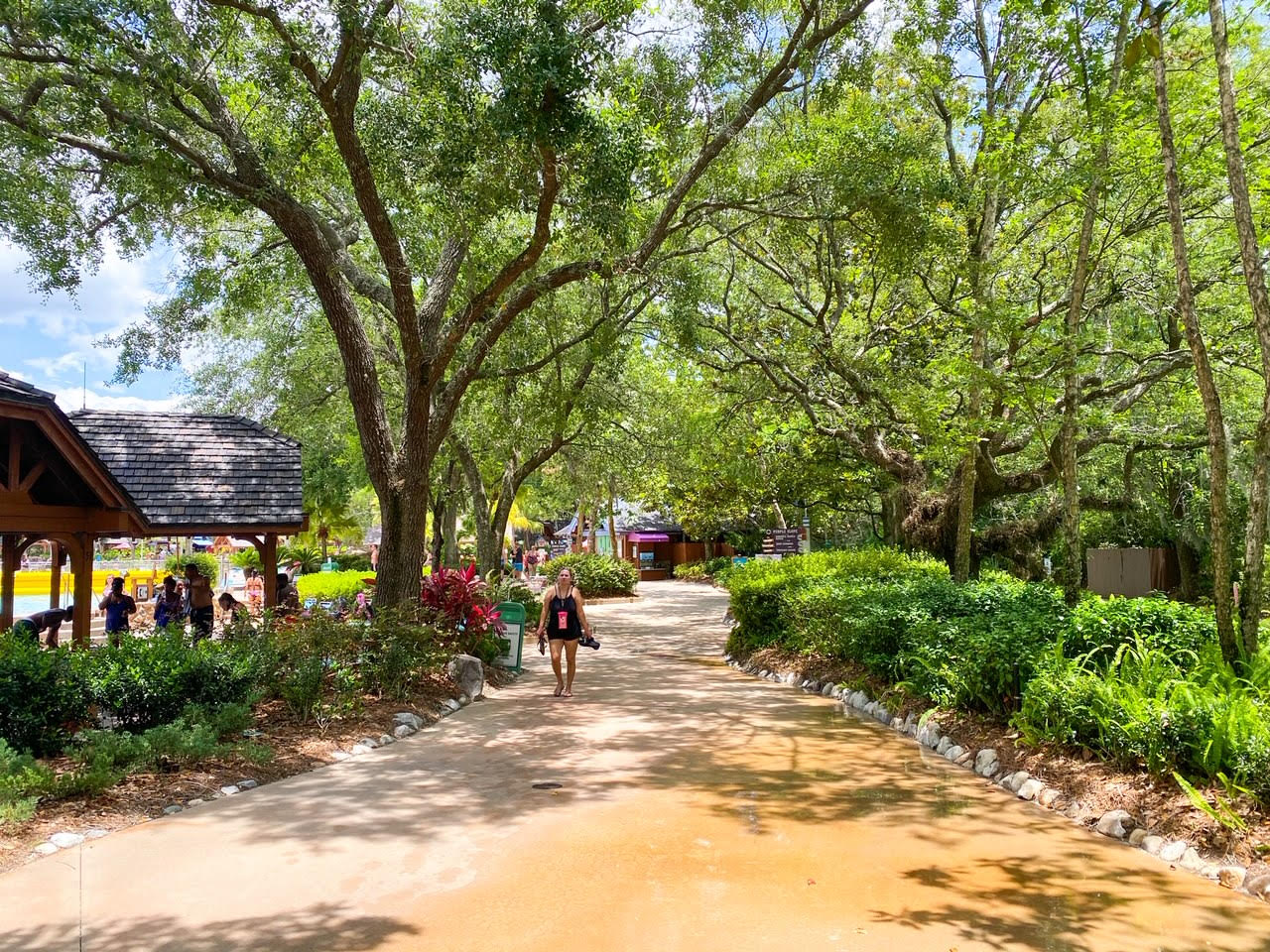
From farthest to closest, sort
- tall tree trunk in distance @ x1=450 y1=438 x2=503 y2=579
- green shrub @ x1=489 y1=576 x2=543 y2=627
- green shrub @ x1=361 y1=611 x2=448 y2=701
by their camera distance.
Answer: tall tree trunk in distance @ x1=450 y1=438 x2=503 y2=579 < green shrub @ x1=489 y1=576 x2=543 y2=627 < green shrub @ x1=361 y1=611 x2=448 y2=701

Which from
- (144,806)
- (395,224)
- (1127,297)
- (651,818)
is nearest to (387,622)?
(144,806)

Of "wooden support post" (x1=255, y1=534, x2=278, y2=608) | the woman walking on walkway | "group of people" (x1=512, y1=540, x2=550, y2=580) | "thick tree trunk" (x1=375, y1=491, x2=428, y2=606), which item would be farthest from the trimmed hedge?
"group of people" (x1=512, y1=540, x2=550, y2=580)

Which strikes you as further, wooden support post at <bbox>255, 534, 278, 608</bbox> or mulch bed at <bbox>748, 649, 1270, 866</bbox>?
wooden support post at <bbox>255, 534, 278, 608</bbox>

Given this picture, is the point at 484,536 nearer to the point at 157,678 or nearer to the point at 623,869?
the point at 157,678

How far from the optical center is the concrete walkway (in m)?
4.07

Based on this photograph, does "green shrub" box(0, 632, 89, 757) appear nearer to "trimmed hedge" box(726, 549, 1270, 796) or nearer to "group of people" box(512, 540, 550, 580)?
"trimmed hedge" box(726, 549, 1270, 796)

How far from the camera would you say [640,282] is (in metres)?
14.1

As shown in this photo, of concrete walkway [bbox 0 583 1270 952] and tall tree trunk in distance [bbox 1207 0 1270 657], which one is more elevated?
A: tall tree trunk in distance [bbox 1207 0 1270 657]

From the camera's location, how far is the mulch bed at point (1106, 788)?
4.93 m

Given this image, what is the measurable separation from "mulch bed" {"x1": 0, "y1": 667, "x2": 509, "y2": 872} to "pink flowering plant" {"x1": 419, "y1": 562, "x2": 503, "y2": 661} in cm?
167

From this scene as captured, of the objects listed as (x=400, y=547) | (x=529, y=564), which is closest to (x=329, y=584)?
(x=400, y=547)

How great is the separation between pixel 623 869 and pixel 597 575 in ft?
81.9

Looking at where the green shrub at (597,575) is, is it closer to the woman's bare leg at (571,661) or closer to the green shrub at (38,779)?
the woman's bare leg at (571,661)

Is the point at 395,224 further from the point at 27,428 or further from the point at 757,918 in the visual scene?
the point at 757,918
